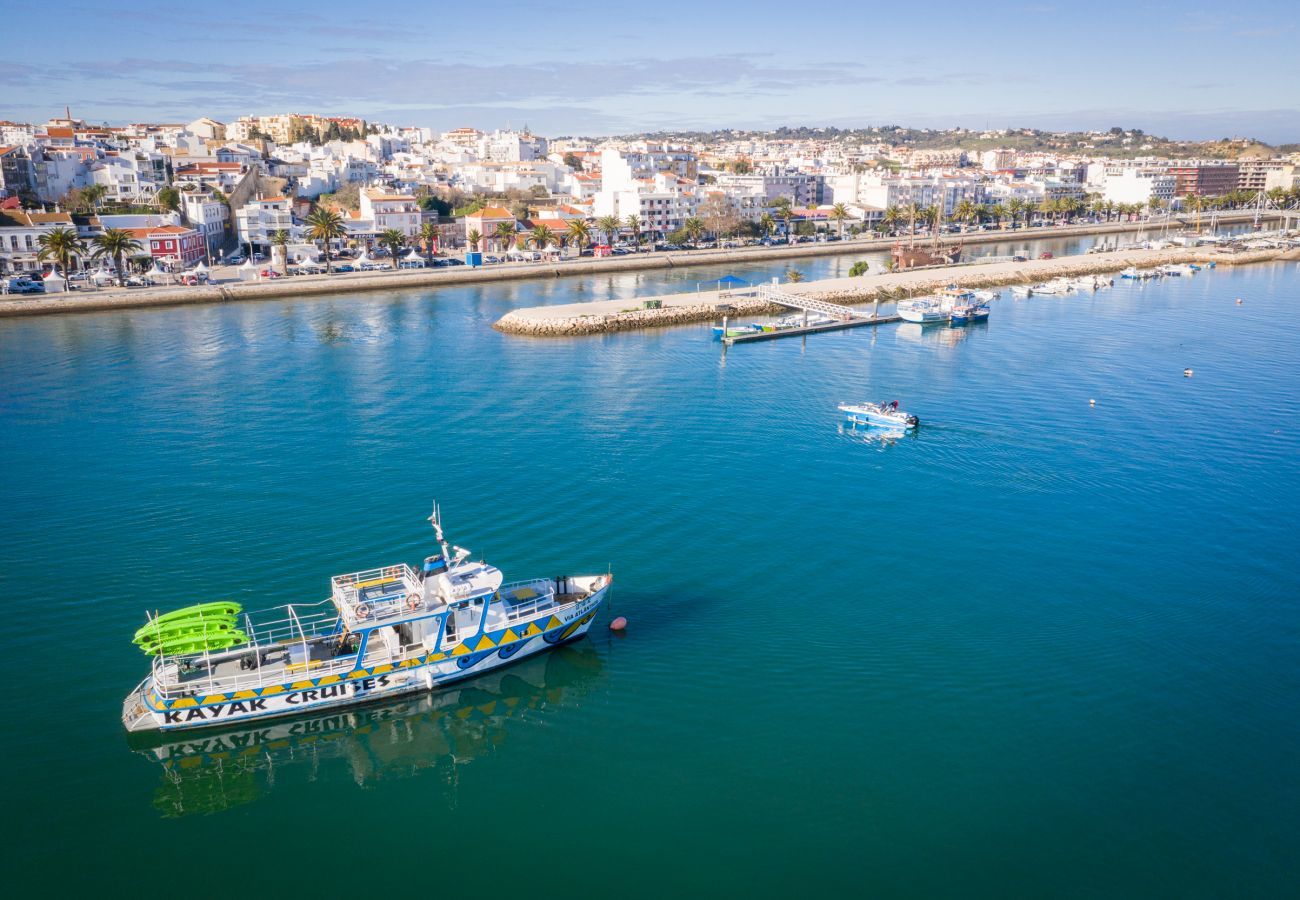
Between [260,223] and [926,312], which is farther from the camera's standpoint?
[260,223]

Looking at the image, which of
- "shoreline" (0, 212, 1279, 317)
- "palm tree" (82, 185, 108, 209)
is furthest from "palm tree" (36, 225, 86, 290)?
"palm tree" (82, 185, 108, 209)

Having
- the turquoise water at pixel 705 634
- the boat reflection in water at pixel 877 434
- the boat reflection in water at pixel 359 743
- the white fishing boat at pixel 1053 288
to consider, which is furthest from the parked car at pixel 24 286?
the white fishing boat at pixel 1053 288

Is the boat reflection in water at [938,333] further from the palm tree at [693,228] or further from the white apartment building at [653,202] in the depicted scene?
the white apartment building at [653,202]

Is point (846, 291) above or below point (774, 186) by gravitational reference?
below

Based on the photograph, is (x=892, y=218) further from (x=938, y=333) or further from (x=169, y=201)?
(x=169, y=201)

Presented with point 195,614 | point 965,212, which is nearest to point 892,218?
point 965,212

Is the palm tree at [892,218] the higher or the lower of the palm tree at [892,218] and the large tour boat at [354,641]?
the higher

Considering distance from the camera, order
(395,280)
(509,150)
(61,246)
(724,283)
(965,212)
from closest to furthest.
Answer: (61,246)
(724,283)
(395,280)
(965,212)
(509,150)
